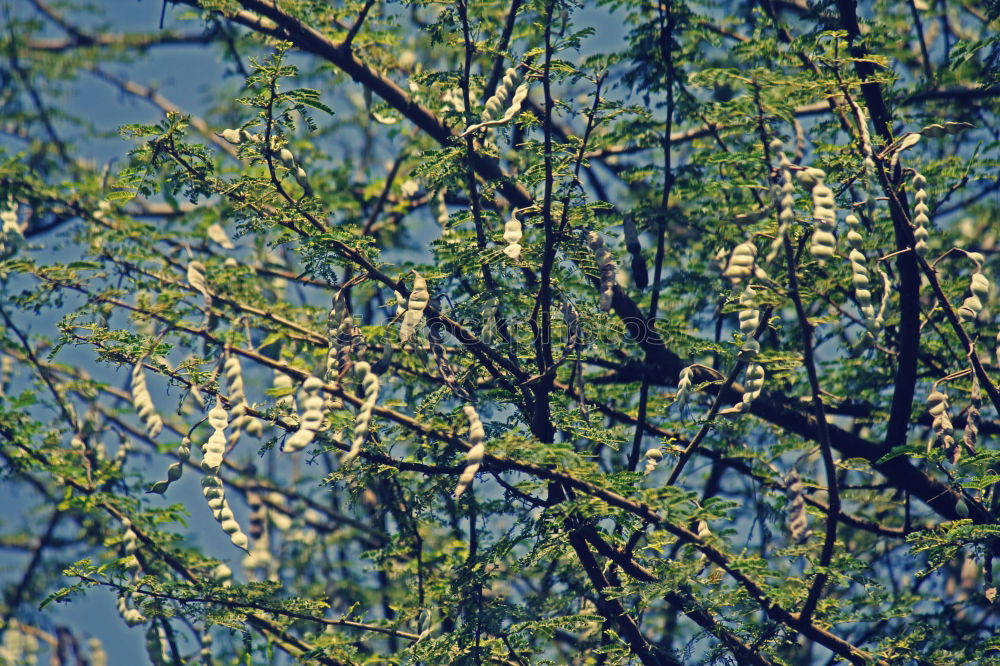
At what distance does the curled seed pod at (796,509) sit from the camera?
357cm

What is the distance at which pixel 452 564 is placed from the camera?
4824 mm

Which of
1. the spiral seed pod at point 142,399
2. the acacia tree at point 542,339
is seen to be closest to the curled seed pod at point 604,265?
the acacia tree at point 542,339

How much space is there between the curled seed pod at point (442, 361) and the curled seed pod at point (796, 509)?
4.09ft

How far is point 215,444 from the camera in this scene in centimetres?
324

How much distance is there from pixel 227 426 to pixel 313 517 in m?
4.39

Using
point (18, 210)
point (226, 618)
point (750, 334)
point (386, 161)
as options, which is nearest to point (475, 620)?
point (226, 618)

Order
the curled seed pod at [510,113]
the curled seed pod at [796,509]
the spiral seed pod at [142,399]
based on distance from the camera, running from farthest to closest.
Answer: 1. the curled seed pod at [796,509]
2. the curled seed pod at [510,113]
3. the spiral seed pod at [142,399]

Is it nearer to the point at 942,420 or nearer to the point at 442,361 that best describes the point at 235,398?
the point at 442,361

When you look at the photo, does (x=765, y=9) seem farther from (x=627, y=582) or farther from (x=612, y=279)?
(x=627, y=582)

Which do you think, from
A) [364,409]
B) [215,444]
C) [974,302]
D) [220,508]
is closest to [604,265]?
[364,409]

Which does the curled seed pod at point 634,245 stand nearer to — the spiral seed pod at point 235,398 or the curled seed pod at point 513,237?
the curled seed pod at point 513,237

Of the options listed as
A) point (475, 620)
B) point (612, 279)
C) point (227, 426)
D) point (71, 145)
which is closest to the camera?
point (227, 426)

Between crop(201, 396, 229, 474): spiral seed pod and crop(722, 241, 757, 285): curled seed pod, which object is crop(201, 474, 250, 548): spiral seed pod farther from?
crop(722, 241, 757, 285): curled seed pod

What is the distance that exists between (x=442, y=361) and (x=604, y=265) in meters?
0.72
